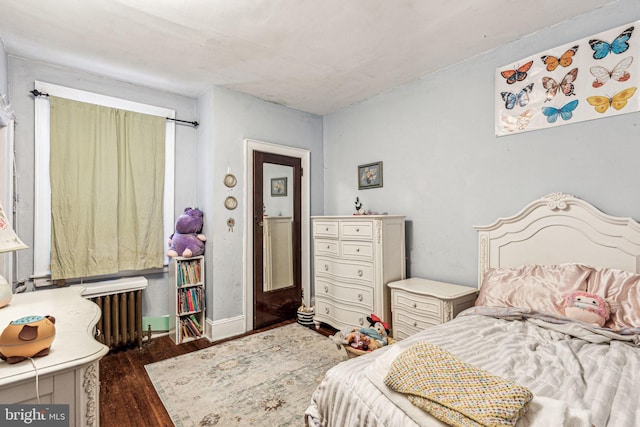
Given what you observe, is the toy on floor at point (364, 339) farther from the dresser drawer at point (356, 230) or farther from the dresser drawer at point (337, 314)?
the dresser drawer at point (356, 230)

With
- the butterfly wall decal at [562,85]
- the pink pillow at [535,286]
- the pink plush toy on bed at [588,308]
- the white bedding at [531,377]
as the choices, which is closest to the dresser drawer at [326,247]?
the pink pillow at [535,286]

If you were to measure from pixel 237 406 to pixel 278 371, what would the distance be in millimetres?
495

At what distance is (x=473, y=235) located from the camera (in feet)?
8.80

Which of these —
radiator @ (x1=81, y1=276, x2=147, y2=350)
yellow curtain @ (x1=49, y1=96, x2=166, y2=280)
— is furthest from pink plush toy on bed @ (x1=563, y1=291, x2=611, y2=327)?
yellow curtain @ (x1=49, y1=96, x2=166, y2=280)

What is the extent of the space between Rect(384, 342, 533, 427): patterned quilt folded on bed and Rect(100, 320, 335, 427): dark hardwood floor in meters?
1.64

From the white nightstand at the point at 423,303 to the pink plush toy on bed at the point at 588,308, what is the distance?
75 centimetres

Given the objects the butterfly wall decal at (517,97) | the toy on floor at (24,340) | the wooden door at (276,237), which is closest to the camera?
the toy on floor at (24,340)

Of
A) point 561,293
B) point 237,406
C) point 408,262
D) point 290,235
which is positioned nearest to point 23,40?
point 290,235

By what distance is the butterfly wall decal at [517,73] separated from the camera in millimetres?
2350

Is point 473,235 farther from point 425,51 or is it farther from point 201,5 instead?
point 201,5

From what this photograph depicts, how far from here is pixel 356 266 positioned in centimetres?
308

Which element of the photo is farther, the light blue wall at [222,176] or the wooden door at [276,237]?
the wooden door at [276,237]

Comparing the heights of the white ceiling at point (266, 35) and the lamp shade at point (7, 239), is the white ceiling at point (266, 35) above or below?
above

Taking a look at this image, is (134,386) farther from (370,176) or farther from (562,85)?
(562,85)
